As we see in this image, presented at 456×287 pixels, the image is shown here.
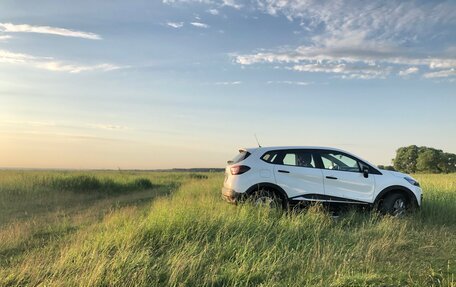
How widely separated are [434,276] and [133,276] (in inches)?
154

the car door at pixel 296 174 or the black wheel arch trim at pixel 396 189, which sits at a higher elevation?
the car door at pixel 296 174

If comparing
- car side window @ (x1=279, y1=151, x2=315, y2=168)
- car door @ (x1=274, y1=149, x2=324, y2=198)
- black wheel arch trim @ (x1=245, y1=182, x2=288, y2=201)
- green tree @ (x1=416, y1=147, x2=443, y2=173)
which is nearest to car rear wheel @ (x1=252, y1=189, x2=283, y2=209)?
black wheel arch trim @ (x1=245, y1=182, x2=288, y2=201)

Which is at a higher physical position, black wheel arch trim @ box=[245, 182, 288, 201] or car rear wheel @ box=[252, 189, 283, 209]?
black wheel arch trim @ box=[245, 182, 288, 201]

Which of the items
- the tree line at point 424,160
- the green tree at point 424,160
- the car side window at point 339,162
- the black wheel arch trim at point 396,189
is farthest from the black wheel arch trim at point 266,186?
the green tree at point 424,160

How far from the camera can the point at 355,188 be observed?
1115 centimetres

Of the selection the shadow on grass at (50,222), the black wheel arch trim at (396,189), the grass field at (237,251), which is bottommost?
the shadow on grass at (50,222)

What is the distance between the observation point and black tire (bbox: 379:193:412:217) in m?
11.2

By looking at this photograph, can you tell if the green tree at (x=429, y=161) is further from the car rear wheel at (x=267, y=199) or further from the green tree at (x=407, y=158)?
the car rear wheel at (x=267, y=199)

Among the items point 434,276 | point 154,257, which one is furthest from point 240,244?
point 434,276

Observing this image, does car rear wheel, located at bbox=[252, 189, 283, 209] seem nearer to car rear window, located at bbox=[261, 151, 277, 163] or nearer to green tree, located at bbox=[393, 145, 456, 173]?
car rear window, located at bbox=[261, 151, 277, 163]

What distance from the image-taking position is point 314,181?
11039 millimetres

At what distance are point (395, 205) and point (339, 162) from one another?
5.68ft

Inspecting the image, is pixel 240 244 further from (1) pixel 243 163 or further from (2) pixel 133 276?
(1) pixel 243 163

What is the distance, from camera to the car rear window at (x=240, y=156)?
1117 cm
